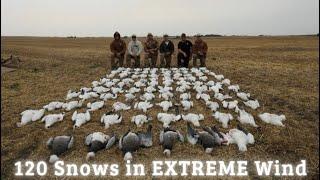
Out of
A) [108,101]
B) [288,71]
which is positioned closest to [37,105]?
[108,101]

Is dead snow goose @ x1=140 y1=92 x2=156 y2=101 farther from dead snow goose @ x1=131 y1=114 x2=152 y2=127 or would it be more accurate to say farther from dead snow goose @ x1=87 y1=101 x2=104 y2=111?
dead snow goose @ x1=131 y1=114 x2=152 y2=127

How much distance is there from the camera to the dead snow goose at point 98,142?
5.88 metres

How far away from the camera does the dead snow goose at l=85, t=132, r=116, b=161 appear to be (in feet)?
19.3

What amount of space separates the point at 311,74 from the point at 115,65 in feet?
23.4

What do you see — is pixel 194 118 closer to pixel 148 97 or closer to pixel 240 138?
pixel 240 138

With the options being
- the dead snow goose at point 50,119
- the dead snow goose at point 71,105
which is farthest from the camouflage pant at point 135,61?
the dead snow goose at point 50,119

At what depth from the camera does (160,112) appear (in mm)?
7973

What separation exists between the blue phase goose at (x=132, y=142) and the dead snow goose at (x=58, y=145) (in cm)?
85

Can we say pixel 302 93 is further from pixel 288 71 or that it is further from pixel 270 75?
pixel 288 71

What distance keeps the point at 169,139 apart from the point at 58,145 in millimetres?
1760

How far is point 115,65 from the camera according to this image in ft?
47.9

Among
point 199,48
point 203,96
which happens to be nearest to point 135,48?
point 199,48

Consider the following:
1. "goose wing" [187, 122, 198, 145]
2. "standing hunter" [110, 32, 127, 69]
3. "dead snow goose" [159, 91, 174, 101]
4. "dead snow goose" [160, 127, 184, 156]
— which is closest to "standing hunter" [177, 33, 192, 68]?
"standing hunter" [110, 32, 127, 69]

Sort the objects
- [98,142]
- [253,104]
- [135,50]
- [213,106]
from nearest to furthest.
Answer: [98,142] < [213,106] < [253,104] < [135,50]
